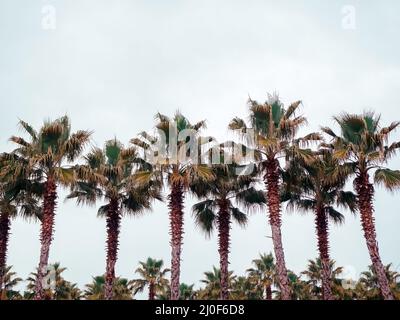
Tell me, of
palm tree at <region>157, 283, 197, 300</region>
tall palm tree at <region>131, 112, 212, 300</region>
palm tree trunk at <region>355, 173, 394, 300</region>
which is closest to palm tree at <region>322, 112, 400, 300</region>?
palm tree trunk at <region>355, 173, 394, 300</region>

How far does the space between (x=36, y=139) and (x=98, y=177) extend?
12.7 ft

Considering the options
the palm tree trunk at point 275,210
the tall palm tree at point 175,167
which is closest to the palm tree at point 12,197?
the tall palm tree at point 175,167

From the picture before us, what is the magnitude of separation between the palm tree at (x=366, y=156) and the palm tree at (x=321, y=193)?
0.90 meters

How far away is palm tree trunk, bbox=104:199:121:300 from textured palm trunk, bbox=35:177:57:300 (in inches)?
151

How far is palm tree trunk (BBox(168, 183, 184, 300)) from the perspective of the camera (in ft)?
77.6

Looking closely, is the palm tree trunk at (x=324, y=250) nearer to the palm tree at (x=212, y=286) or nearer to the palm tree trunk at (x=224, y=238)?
the palm tree trunk at (x=224, y=238)

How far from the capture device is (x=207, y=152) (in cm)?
2506

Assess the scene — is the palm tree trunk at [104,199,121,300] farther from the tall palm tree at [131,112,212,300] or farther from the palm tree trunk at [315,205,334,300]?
Result: the palm tree trunk at [315,205,334,300]

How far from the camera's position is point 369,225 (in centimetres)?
2319

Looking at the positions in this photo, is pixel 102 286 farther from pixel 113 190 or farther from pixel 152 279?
pixel 113 190

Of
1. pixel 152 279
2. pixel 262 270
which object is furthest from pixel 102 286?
pixel 262 270

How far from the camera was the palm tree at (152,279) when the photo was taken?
5053cm
